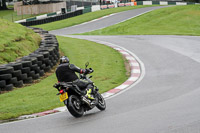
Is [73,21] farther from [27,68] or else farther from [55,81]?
[27,68]

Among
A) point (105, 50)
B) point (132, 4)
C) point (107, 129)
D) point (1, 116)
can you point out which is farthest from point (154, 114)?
point (132, 4)

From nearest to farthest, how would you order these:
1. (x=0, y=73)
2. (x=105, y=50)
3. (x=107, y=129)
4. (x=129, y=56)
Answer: (x=107, y=129) → (x=0, y=73) → (x=129, y=56) → (x=105, y=50)

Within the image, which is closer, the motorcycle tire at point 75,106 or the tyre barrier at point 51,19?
the motorcycle tire at point 75,106

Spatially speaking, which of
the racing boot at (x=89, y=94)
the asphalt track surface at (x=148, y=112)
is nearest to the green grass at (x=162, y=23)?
the asphalt track surface at (x=148, y=112)

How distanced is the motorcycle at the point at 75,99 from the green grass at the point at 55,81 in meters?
1.21

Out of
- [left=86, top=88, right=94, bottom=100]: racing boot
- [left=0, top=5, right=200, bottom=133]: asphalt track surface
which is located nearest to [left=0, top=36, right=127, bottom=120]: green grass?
[left=0, top=5, right=200, bottom=133]: asphalt track surface

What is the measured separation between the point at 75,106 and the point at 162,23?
2709 centimetres

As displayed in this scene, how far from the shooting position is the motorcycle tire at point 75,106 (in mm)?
8000

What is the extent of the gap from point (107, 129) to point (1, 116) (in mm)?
2985

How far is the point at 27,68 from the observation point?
41.3ft

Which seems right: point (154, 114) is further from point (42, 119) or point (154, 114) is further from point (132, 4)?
point (132, 4)

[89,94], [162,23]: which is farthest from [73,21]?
[89,94]

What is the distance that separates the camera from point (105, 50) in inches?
744

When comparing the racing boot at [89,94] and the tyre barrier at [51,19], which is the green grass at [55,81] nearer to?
the racing boot at [89,94]
